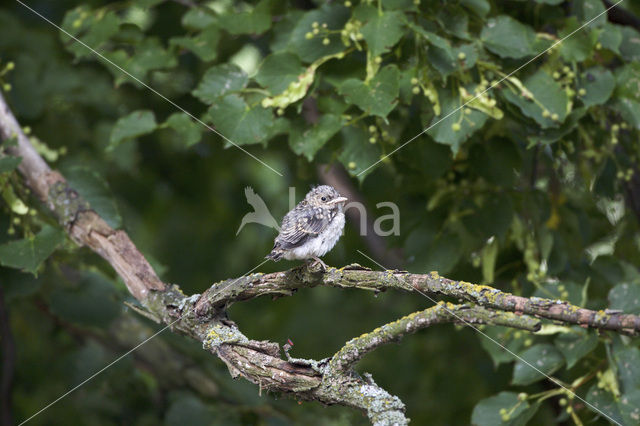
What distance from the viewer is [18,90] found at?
4.91m

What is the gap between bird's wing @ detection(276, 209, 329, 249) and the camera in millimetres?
2828

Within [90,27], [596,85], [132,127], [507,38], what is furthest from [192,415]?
[596,85]

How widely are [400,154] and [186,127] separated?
43.2 inches

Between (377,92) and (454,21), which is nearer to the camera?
(377,92)

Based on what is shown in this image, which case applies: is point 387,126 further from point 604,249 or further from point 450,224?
point 604,249

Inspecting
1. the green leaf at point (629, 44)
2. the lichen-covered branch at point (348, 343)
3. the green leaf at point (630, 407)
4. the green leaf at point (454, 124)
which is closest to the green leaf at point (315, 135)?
the green leaf at point (454, 124)

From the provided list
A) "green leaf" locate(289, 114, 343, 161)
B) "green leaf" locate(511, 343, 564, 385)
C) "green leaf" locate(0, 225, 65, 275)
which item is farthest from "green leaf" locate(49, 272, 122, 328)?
"green leaf" locate(511, 343, 564, 385)

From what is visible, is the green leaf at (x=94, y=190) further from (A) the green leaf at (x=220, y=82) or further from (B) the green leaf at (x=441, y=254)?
(B) the green leaf at (x=441, y=254)

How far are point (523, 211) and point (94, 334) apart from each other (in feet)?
9.88

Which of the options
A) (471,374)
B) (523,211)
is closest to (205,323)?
(523,211)

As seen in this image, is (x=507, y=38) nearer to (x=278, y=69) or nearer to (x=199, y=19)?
(x=278, y=69)

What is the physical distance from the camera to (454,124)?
3430 millimetres

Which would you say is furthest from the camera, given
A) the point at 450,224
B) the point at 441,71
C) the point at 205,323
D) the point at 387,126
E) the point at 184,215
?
the point at 184,215

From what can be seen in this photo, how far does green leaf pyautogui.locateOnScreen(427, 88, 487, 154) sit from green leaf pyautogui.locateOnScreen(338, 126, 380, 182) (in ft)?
0.94
